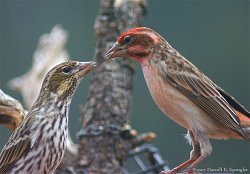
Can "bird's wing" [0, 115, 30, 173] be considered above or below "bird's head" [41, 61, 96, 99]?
below

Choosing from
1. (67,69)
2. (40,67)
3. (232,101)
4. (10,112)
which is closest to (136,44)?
A: (67,69)

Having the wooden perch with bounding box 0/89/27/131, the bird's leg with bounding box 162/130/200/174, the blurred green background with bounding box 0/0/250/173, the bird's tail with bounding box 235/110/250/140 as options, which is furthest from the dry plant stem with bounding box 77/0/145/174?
the blurred green background with bounding box 0/0/250/173

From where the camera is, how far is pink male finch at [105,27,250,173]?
5.75m

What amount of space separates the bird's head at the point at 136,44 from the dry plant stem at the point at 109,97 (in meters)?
0.94

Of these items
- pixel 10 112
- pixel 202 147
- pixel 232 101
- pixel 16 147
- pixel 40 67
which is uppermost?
pixel 40 67

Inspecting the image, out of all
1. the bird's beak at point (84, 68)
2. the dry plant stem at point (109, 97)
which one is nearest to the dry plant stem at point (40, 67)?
the dry plant stem at point (109, 97)

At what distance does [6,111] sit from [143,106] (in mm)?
8478

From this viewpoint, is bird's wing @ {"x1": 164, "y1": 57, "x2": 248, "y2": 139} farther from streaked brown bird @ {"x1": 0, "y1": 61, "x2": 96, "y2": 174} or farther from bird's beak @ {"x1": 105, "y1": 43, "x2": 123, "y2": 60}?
streaked brown bird @ {"x1": 0, "y1": 61, "x2": 96, "y2": 174}

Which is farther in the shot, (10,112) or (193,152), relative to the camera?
(10,112)

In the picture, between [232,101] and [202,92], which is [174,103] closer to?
[202,92]

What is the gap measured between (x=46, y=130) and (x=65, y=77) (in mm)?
474

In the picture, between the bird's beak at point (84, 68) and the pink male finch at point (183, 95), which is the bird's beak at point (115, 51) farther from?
the bird's beak at point (84, 68)

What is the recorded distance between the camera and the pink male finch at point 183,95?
575 cm

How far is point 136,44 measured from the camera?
5820mm
